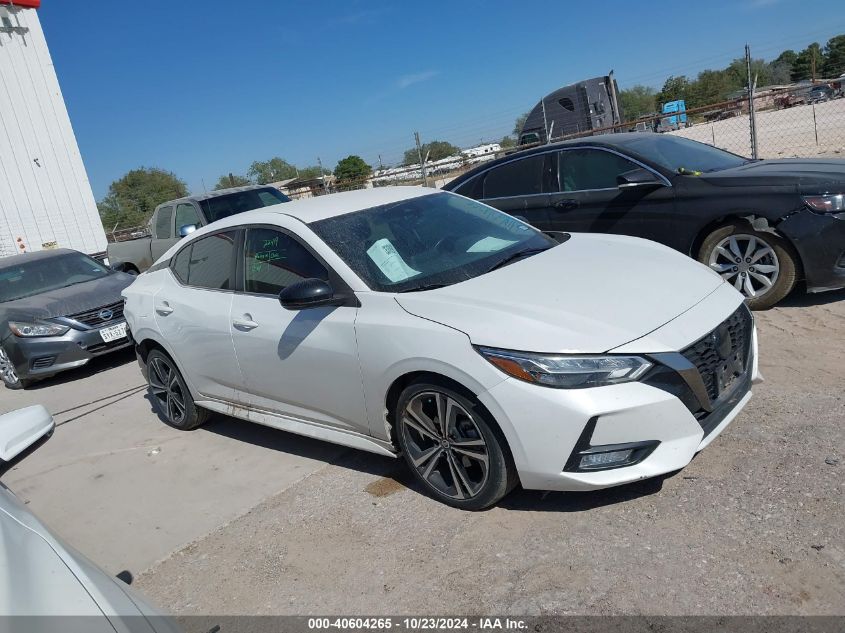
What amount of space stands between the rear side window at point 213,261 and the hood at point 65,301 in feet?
12.0

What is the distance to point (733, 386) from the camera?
3.27 m

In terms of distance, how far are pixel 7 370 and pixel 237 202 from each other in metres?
4.23

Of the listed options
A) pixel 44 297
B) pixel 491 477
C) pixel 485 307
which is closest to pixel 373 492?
pixel 491 477

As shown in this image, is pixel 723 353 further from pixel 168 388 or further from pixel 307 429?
pixel 168 388

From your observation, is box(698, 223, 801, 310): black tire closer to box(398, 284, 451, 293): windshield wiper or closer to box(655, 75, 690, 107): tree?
box(398, 284, 451, 293): windshield wiper

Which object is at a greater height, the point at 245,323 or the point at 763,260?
the point at 245,323

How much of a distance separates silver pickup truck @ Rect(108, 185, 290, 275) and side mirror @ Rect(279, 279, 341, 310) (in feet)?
22.5

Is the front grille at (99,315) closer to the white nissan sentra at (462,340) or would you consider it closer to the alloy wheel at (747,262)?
the white nissan sentra at (462,340)

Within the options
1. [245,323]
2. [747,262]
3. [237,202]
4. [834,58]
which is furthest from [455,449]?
[834,58]

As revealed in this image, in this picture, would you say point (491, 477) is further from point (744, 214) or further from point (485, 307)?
point (744, 214)

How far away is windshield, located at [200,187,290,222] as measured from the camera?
411 inches

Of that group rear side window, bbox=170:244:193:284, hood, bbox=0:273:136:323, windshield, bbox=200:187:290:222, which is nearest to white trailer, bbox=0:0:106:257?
windshield, bbox=200:187:290:222

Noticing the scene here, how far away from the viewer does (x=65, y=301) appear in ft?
26.0

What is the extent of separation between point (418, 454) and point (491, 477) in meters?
0.47
